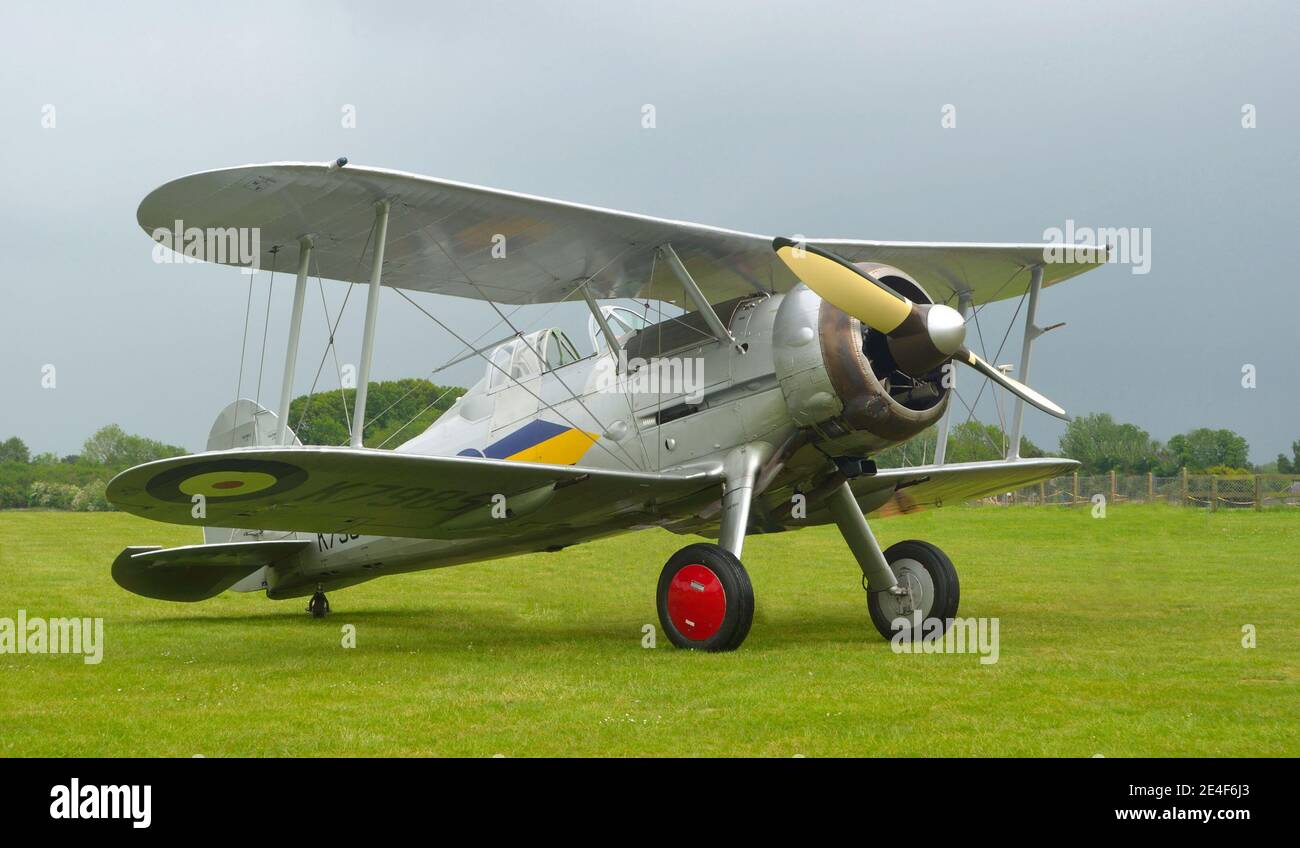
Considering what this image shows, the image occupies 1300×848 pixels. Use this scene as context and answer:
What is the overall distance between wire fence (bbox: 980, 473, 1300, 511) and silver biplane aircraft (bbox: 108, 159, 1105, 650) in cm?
2436

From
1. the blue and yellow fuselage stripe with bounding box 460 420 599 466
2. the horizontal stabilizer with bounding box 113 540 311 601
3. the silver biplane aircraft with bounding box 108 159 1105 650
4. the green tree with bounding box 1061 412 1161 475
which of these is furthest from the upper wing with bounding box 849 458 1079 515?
the green tree with bounding box 1061 412 1161 475

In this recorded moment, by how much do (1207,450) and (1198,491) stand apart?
5785cm

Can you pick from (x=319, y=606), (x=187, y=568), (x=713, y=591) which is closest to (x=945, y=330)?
(x=713, y=591)

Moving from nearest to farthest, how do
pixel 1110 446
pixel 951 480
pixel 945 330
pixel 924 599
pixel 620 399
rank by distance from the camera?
pixel 945 330 → pixel 620 399 → pixel 924 599 → pixel 951 480 → pixel 1110 446

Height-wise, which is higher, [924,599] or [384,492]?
[384,492]

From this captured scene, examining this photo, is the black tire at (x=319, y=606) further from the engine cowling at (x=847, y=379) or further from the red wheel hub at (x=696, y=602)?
the engine cowling at (x=847, y=379)

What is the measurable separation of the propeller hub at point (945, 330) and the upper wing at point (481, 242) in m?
1.67

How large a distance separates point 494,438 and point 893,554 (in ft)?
12.9

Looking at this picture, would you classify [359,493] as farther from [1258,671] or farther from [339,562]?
[1258,671]

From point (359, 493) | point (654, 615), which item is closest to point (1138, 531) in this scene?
point (654, 615)

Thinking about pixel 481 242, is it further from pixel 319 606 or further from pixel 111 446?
pixel 111 446

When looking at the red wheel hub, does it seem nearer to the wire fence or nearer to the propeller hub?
the propeller hub

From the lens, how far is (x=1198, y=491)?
35906 mm

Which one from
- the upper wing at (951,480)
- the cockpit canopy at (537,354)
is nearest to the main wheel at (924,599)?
the upper wing at (951,480)
